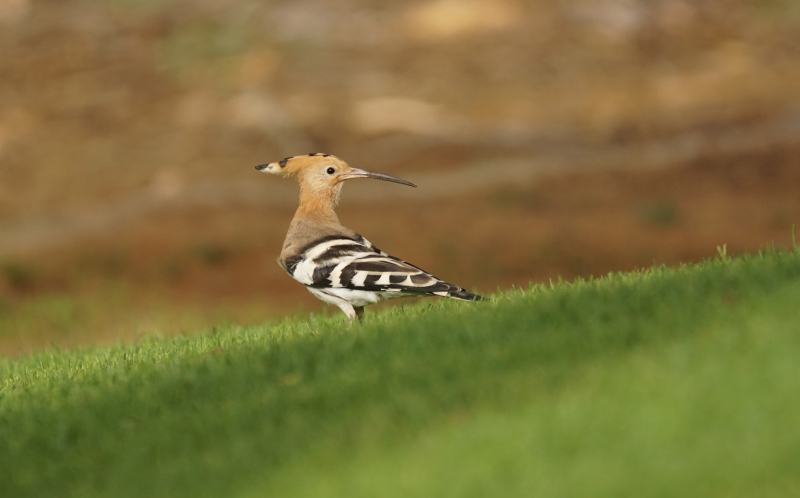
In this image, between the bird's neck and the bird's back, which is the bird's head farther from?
the bird's back

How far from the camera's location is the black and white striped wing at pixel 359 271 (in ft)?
24.1

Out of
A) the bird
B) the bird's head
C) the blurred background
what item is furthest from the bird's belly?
the blurred background

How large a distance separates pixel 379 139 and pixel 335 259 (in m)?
16.1

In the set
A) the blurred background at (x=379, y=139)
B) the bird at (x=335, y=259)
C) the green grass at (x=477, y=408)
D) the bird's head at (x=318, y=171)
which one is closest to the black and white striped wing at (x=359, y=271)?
the bird at (x=335, y=259)

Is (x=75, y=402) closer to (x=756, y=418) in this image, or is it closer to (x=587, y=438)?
(x=587, y=438)

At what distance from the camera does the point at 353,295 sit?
761cm

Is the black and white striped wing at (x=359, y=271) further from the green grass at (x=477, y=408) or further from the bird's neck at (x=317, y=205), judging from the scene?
the bird's neck at (x=317, y=205)

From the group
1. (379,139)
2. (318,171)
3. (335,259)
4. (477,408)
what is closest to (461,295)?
(335,259)

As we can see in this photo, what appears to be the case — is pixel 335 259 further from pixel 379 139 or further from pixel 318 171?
pixel 379 139

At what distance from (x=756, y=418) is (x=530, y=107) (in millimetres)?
20092

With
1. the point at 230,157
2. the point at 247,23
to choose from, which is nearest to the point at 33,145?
the point at 230,157

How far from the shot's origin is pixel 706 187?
2028 centimetres

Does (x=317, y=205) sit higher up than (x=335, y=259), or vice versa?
(x=317, y=205)

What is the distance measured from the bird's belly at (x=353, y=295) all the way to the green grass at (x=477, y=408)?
31cm
